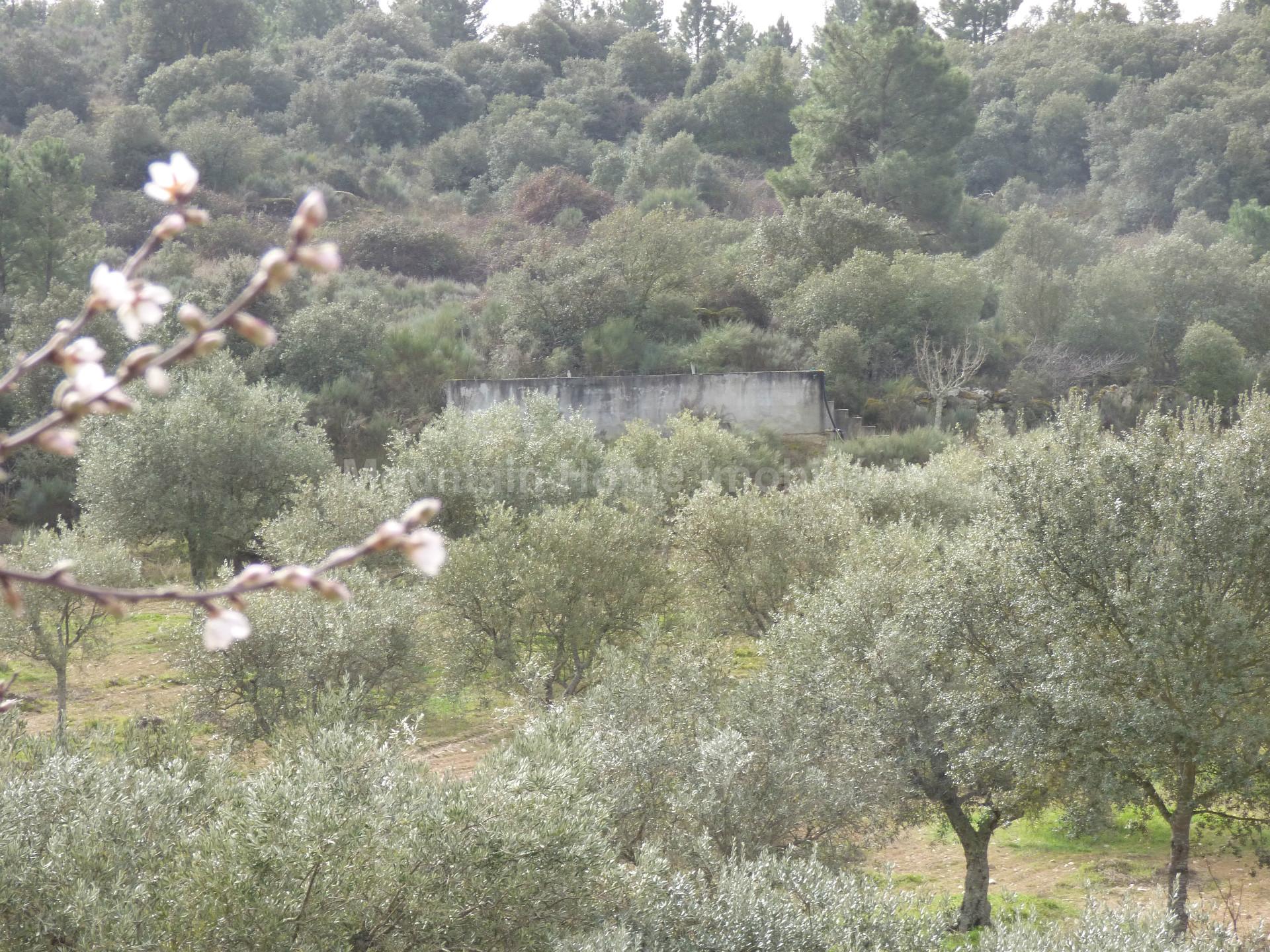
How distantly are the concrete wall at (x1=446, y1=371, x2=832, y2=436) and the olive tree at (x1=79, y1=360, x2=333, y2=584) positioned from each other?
9184mm

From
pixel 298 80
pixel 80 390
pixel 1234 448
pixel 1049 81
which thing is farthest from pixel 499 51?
pixel 80 390

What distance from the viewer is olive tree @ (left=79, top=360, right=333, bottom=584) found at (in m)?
28.5

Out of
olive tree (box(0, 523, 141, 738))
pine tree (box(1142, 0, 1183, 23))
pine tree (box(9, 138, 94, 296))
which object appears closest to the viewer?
olive tree (box(0, 523, 141, 738))

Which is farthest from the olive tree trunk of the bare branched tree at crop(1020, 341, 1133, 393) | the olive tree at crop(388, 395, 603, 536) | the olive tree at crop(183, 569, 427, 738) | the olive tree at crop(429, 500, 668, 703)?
the bare branched tree at crop(1020, 341, 1133, 393)

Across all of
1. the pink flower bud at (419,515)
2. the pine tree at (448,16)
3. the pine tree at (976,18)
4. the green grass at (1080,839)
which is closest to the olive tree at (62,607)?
the green grass at (1080,839)

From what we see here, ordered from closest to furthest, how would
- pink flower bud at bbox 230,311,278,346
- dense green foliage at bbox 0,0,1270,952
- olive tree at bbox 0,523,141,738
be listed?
pink flower bud at bbox 230,311,278,346 → dense green foliage at bbox 0,0,1270,952 → olive tree at bbox 0,523,141,738

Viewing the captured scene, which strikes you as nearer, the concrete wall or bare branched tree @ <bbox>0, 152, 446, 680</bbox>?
bare branched tree @ <bbox>0, 152, 446, 680</bbox>

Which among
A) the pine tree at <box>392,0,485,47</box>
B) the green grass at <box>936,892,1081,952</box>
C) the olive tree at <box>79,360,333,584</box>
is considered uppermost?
the pine tree at <box>392,0,485,47</box>

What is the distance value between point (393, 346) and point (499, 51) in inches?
1940

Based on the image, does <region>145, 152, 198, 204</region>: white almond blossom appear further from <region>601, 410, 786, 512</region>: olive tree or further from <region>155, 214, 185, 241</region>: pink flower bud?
A: <region>601, 410, 786, 512</region>: olive tree

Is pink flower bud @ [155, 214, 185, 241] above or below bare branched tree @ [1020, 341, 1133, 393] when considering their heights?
above

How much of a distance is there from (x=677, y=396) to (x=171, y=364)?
39456mm

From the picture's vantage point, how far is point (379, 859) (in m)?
10.1

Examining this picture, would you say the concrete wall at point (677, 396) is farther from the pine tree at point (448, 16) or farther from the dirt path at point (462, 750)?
the pine tree at point (448, 16)
